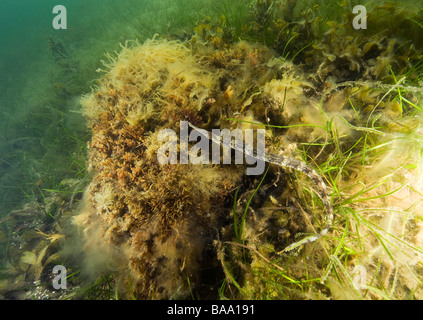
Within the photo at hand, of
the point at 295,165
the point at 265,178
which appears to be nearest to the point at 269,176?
the point at 265,178

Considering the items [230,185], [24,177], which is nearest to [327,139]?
[230,185]

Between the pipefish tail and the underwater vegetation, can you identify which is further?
the pipefish tail

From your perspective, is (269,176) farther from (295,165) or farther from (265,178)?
(295,165)

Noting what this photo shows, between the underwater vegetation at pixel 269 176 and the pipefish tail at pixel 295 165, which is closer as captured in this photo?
the underwater vegetation at pixel 269 176

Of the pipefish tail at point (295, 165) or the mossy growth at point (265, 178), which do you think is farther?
the pipefish tail at point (295, 165)

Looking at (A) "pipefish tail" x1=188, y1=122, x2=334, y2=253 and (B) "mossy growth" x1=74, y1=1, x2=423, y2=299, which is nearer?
(B) "mossy growth" x1=74, y1=1, x2=423, y2=299

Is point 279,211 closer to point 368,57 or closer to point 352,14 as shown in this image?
point 368,57
